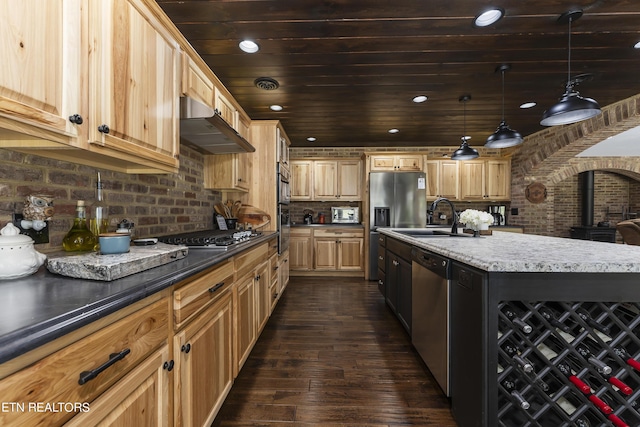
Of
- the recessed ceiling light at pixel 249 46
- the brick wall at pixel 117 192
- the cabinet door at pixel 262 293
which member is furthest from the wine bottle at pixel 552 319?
the recessed ceiling light at pixel 249 46

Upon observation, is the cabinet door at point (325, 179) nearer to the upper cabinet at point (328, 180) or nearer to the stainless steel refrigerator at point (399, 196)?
the upper cabinet at point (328, 180)

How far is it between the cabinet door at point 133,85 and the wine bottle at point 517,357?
1947 mm

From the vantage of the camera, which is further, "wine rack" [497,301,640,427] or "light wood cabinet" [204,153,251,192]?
"light wood cabinet" [204,153,251,192]

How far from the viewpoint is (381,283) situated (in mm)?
3541

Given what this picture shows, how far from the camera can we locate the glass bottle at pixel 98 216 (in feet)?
4.61

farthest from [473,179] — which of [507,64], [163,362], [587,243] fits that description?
[163,362]

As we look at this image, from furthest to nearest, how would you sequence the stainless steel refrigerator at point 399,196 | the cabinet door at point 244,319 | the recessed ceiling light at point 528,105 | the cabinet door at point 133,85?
the stainless steel refrigerator at point 399,196 → the recessed ceiling light at point 528,105 → the cabinet door at point 244,319 → the cabinet door at point 133,85

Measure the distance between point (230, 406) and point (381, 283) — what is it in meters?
2.30

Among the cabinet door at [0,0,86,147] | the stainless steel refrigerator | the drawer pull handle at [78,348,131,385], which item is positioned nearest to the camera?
the drawer pull handle at [78,348,131,385]

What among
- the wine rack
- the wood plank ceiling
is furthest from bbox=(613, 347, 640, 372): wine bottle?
the wood plank ceiling

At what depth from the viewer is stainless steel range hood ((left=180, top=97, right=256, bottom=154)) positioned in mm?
1788

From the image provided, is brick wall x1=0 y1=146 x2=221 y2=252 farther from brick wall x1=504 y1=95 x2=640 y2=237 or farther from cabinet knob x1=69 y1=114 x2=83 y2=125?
brick wall x1=504 y1=95 x2=640 y2=237

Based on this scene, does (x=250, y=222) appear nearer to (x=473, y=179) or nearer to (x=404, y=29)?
(x=404, y=29)

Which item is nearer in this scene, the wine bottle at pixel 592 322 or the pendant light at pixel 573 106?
the wine bottle at pixel 592 322
